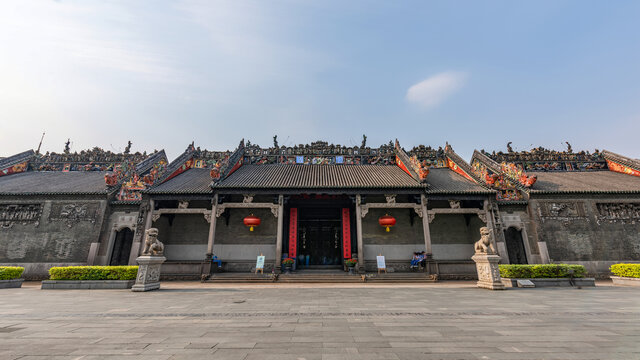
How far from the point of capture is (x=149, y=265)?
841cm

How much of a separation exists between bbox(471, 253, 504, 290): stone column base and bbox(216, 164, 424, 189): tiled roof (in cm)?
519

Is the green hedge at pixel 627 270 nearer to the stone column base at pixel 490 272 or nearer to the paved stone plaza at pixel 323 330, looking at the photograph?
the paved stone plaza at pixel 323 330

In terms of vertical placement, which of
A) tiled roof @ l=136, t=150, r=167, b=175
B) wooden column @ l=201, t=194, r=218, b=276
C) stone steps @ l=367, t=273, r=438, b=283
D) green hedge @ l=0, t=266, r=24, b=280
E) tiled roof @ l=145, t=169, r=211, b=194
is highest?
tiled roof @ l=136, t=150, r=167, b=175

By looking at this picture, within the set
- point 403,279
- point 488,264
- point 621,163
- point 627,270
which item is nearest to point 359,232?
point 403,279

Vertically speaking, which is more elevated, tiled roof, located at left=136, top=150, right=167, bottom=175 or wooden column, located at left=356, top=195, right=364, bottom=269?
tiled roof, located at left=136, top=150, right=167, bottom=175

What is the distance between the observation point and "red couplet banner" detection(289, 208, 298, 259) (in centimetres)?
1476

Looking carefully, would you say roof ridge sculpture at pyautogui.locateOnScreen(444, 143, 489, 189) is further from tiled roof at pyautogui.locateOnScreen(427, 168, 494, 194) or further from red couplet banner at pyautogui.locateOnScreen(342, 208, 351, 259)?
red couplet banner at pyautogui.locateOnScreen(342, 208, 351, 259)

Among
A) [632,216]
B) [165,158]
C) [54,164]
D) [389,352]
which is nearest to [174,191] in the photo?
[165,158]

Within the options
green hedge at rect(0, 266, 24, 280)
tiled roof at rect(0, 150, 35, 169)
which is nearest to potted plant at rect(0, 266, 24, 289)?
green hedge at rect(0, 266, 24, 280)

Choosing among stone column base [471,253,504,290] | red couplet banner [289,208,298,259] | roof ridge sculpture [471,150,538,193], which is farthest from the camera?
red couplet banner [289,208,298,259]

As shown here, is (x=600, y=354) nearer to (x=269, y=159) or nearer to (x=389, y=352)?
(x=389, y=352)

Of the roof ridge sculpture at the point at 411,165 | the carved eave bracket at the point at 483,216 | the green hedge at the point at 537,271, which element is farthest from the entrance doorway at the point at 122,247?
the carved eave bracket at the point at 483,216

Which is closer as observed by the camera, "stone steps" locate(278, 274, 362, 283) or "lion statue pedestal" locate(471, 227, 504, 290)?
"lion statue pedestal" locate(471, 227, 504, 290)

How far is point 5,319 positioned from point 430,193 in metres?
14.7
